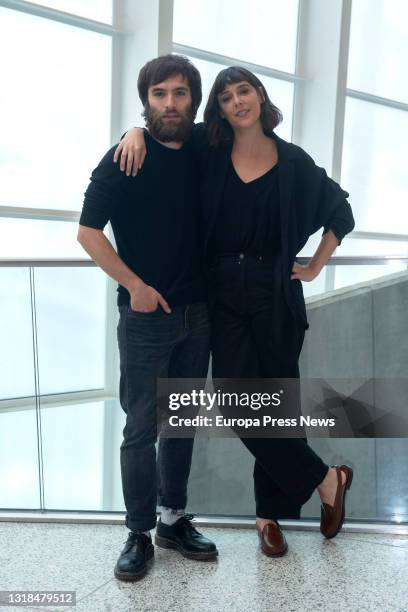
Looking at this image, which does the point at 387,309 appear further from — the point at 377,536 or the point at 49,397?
the point at 49,397

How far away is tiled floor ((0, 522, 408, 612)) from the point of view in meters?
1.97

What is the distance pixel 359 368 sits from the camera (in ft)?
8.81

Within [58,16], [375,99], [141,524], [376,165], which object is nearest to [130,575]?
[141,524]

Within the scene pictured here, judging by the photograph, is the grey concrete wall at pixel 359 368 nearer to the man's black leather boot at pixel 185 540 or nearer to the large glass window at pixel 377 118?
the man's black leather boot at pixel 185 540

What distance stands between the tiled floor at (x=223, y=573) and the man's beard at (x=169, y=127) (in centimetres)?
141

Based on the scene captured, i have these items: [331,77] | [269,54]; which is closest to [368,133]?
[331,77]

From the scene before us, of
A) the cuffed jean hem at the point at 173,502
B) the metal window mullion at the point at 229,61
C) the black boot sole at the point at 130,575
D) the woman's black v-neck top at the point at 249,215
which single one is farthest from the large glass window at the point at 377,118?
the black boot sole at the point at 130,575

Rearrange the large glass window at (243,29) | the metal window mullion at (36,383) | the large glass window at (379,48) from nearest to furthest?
1. the metal window mullion at (36,383)
2. the large glass window at (243,29)
3. the large glass window at (379,48)

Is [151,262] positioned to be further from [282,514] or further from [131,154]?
[282,514]

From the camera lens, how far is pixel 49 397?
2.99m

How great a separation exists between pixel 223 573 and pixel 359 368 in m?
0.99

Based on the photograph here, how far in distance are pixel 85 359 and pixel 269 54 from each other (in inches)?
174

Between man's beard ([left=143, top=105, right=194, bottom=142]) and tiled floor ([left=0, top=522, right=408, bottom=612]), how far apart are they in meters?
1.41

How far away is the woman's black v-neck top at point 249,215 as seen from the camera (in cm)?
214
